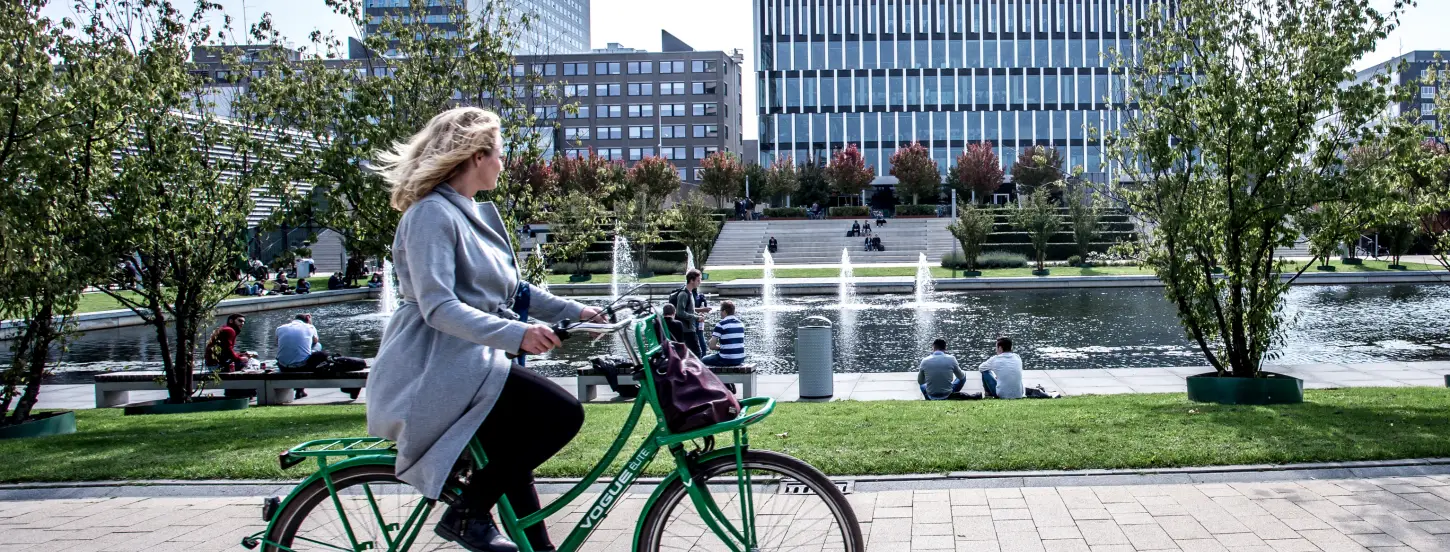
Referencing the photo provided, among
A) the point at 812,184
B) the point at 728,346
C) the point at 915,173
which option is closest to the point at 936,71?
the point at 915,173

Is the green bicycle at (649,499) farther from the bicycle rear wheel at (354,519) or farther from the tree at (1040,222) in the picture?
the tree at (1040,222)

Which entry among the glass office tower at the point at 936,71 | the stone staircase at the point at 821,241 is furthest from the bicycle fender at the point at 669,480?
the glass office tower at the point at 936,71

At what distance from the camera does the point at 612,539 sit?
514 cm

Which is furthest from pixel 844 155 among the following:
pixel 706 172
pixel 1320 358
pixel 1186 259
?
pixel 1186 259

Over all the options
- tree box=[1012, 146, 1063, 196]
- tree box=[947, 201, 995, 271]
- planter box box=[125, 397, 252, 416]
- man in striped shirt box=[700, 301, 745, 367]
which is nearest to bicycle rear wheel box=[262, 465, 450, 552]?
planter box box=[125, 397, 252, 416]

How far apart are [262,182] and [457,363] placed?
344 inches

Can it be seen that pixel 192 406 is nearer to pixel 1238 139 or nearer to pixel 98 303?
pixel 1238 139

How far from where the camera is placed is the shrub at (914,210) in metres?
80.0

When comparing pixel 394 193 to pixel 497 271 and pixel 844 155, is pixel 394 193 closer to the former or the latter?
pixel 497 271

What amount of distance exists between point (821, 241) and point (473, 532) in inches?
2395

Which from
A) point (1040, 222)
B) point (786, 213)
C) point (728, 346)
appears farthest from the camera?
point (786, 213)

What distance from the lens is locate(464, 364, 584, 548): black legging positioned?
11.1 feet

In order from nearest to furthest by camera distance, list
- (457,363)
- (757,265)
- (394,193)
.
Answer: (457,363)
(394,193)
(757,265)

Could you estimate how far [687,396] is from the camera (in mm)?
3307
